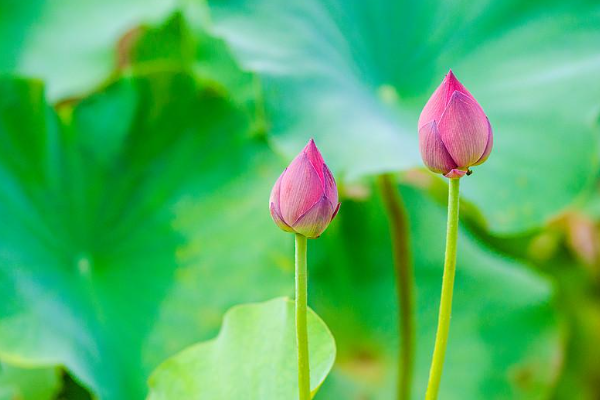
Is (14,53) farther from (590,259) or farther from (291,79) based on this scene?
(590,259)

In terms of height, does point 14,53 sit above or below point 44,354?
above

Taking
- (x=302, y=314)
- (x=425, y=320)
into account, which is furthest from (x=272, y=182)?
(x=302, y=314)

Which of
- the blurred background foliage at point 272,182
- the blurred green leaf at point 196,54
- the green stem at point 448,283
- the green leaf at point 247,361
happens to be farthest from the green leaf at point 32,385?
the green stem at point 448,283

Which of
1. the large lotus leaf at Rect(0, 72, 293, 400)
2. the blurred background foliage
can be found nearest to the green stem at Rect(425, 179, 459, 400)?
the blurred background foliage

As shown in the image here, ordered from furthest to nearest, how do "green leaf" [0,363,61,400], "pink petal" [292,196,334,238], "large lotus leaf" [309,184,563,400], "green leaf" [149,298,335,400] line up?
"large lotus leaf" [309,184,563,400]
"green leaf" [0,363,61,400]
"green leaf" [149,298,335,400]
"pink petal" [292,196,334,238]

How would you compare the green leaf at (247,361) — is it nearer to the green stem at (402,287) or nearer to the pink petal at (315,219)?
the pink petal at (315,219)

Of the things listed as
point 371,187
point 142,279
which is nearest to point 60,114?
point 142,279

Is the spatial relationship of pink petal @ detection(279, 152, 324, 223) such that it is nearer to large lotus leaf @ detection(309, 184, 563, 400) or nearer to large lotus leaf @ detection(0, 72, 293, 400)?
large lotus leaf @ detection(0, 72, 293, 400)
